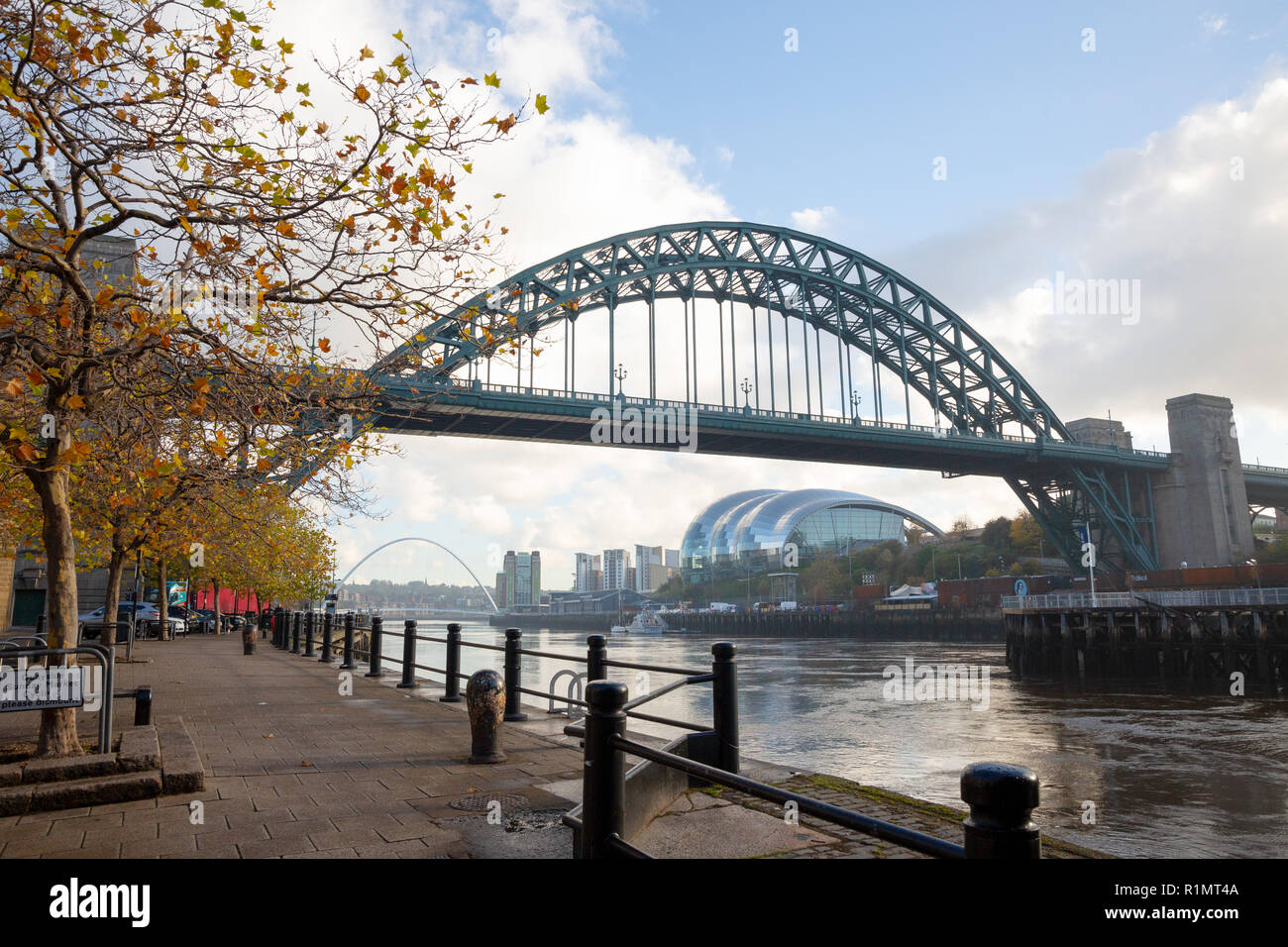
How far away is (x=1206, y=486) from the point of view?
63469mm

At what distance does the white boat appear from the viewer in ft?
353

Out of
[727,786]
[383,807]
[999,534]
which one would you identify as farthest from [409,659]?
[999,534]

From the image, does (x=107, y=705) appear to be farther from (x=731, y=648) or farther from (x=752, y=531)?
(x=752, y=531)

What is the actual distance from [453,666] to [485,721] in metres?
4.84

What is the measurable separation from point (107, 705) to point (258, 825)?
1.99 metres

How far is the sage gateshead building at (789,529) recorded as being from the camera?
415ft

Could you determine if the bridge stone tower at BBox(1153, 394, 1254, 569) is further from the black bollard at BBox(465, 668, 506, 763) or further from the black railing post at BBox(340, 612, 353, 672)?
the black bollard at BBox(465, 668, 506, 763)

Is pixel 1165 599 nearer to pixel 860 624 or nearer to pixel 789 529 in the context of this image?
pixel 860 624

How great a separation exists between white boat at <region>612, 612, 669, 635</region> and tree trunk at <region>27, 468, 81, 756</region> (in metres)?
99.1

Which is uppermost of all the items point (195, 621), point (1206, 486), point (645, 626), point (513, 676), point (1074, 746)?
point (1206, 486)

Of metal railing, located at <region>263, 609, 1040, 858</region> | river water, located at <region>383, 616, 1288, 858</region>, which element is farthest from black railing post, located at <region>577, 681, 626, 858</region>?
river water, located at <region>383, 616, 1288, 858</region>

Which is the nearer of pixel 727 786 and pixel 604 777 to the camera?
pixel 727 786

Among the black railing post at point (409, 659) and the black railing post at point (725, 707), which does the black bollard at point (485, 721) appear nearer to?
the black railing post at point (725, 707)

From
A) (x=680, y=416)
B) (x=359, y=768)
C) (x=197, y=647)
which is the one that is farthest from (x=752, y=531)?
(x=359, y=768)
